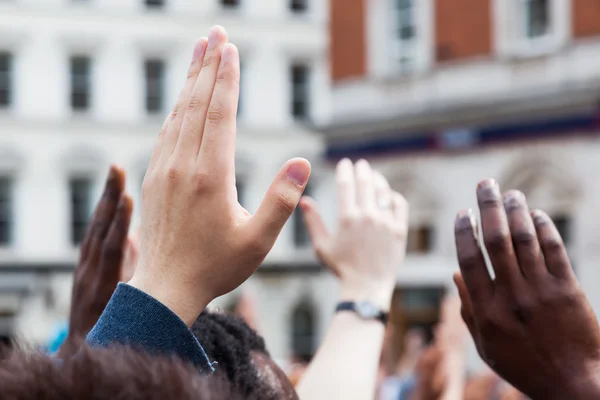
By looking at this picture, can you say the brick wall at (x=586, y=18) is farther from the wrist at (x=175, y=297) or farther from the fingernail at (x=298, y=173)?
the wrist at (x=175, y=297)

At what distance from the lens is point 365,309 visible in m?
1.91

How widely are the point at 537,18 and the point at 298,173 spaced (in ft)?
41.9

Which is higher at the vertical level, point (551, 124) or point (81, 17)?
point (81, 17)

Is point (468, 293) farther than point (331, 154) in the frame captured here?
No

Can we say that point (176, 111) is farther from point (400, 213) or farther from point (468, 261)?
point (400, 213)

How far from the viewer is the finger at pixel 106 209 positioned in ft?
6.64

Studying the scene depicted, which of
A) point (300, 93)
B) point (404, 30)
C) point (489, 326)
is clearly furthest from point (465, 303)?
point (300, 93)

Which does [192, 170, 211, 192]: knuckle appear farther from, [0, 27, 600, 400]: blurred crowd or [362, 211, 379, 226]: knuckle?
[362, 211, 379, 226]: knuckle

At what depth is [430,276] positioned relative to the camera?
1421cm

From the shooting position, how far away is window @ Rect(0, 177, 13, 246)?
23.4m

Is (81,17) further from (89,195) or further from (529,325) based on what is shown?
(529,325)

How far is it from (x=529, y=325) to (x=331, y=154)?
14.3 m

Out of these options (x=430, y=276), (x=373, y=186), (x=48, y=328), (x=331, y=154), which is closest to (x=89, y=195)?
(x=48, y=328)

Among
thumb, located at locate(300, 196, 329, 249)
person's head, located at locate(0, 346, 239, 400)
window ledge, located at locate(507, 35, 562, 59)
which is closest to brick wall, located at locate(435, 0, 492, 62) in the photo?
window ledge, located at locate(507, 35, 562, 59)
